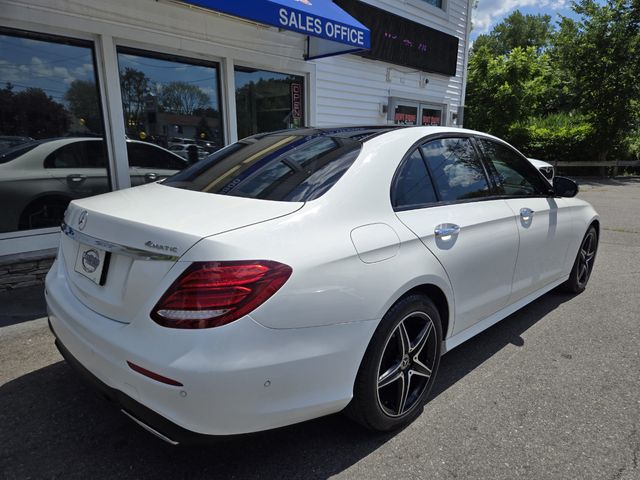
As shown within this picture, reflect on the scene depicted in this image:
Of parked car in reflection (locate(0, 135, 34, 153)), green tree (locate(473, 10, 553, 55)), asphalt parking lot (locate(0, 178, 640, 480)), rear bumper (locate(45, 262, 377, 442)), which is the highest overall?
green tree (locate(473, 10, 553, 55))

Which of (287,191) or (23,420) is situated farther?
(23,420)

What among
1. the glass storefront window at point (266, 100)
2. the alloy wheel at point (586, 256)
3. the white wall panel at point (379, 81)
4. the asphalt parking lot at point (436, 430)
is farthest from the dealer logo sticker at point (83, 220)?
the white wall panel at point (379, 81)

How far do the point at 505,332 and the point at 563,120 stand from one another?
65.4 feet

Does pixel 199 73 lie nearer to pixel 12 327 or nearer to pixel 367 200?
pixel 12 327

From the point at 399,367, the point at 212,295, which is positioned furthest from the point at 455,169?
the point at 212,295

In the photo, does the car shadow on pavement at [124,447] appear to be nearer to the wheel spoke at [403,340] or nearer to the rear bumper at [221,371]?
the rear bumper at [221,371]

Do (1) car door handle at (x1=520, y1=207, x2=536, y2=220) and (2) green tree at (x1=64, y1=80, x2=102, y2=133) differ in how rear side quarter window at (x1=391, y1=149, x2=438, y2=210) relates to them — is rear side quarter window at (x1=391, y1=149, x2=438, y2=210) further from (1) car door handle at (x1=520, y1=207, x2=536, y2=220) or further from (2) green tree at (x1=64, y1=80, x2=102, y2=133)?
(2) green tree at (x1=64, y1=80, x2=102, y2=133)

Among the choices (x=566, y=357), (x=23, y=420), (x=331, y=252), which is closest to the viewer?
(x=331, y=252)

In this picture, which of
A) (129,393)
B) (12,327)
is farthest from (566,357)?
(12,327)

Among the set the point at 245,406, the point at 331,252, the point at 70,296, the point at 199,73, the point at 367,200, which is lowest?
the point at 245,406

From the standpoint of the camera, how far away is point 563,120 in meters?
19.8

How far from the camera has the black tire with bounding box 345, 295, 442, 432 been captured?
6.81 feet

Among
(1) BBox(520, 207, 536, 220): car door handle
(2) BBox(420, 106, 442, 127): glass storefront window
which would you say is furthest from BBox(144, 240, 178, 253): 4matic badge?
(2) BBox(420, 106, 442, 127): glass storefront window

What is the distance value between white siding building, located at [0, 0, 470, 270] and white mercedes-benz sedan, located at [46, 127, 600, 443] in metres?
2.95
